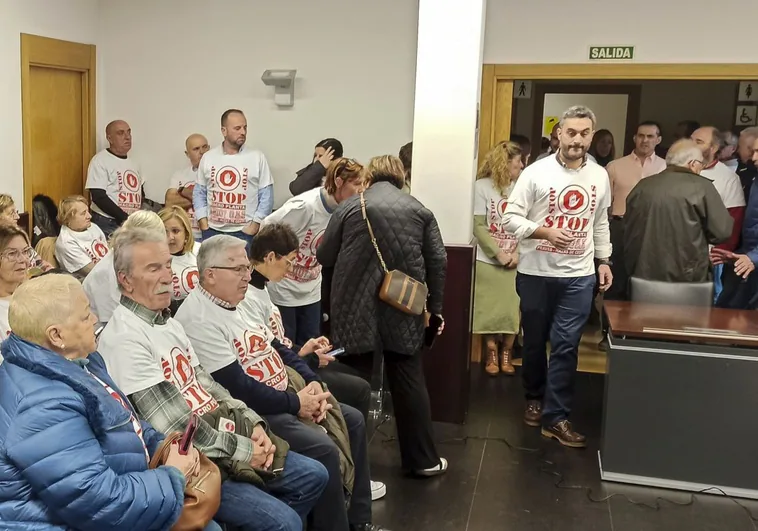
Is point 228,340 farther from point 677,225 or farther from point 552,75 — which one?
point 552,75

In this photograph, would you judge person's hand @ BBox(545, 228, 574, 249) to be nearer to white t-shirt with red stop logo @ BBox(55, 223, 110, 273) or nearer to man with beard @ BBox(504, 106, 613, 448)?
man with beard @ BBox(504, 106, 613, 448)

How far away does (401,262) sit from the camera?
11.3 ft

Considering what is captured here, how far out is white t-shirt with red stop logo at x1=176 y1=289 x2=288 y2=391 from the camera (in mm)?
2588

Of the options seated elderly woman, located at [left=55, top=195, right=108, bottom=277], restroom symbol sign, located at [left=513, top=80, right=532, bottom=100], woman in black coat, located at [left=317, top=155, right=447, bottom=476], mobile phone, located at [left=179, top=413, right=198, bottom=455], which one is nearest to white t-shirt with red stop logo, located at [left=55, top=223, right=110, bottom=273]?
seated elderly woman, located at [left=55, top=195, right=108, bottom=277]

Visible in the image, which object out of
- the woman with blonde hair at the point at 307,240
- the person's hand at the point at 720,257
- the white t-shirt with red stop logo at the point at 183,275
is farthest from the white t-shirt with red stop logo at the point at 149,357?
the person's hand at the point at 720,257

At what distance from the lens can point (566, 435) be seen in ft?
13.0

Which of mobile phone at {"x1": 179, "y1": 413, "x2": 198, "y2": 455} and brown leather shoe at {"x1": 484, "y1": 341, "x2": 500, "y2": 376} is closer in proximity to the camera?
mobile phone at {"x1": 179, "y1": 413, "x2": 198, "y2": 455}

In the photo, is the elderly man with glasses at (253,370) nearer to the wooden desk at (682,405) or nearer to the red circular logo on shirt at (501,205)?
the wooden desk at (682,405)

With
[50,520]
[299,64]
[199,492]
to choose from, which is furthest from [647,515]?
[299,64]

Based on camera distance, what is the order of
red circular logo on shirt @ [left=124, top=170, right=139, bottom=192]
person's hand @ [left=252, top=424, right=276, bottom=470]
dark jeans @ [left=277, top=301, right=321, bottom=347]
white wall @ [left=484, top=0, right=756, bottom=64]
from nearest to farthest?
person's hand @ [left=252, top=424, right=276, bottom=470] < dark jeans @ [left=277, top=301, right=321, bottom=347] < white wall @ [left=484, top=0, right=756, bottom=64] < red circular logo on shirt @ [left=124, top=170, right=139, bottom=192]

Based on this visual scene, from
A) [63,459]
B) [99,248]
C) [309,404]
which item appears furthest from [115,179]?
[63,459]

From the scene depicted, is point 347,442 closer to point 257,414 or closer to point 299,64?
point 257,414

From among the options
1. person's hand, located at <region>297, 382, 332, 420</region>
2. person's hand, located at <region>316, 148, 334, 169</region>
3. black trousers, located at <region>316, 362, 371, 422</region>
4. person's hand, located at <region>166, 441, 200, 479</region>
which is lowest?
black trousers, located at <region>316, 362, 371, 422</region>

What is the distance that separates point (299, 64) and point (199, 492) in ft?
14.0
